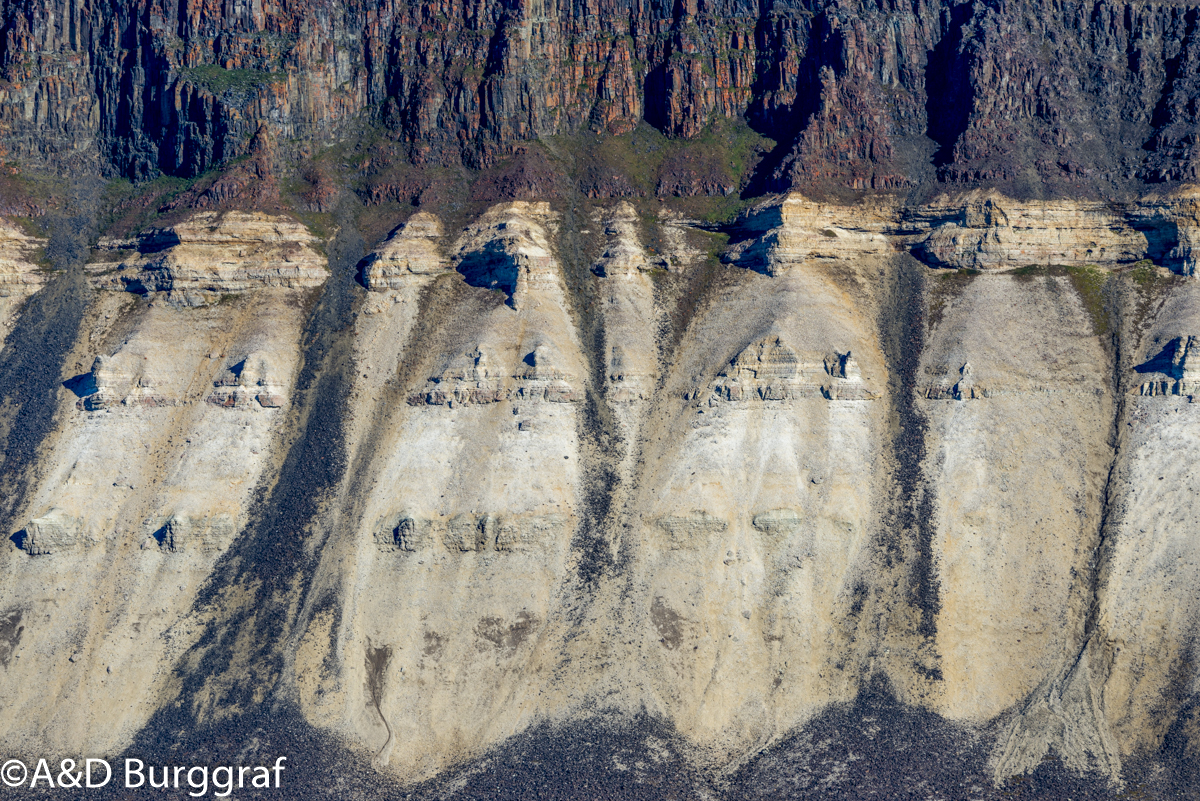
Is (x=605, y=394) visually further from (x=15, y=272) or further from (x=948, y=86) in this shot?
(x=15, y=272)

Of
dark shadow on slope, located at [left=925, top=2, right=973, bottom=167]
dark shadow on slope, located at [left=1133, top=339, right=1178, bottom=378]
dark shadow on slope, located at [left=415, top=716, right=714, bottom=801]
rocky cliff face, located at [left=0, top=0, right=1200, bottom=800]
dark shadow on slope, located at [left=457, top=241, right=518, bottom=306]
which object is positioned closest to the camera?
dark shadow on slope, located at [left=415, top=716, right=714, bottom=801]

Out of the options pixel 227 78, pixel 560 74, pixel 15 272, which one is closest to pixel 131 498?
pixel 15 272

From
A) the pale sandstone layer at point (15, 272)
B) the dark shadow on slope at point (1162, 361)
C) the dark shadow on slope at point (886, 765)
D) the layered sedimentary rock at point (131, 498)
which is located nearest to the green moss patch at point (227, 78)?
the layered sedimentary rock at point (131, 498)

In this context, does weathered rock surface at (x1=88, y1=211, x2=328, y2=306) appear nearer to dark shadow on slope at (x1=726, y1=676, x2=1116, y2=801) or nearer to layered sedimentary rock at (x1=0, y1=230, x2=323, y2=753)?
layered sedimentary rock at (x1=0, y1=230, x2=323, y2=753)

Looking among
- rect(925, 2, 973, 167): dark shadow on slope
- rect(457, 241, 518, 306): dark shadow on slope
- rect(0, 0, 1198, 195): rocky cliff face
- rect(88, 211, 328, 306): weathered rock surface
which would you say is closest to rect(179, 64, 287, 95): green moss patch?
rect(0, 0, 1198, 195): rocky cliff face

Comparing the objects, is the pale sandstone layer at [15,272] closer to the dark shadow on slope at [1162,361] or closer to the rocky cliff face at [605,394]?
the rocky cliff face at [605,394]

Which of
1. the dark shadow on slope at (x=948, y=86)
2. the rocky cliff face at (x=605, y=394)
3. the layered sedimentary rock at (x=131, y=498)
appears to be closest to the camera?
the rocky cliff face at (x=605, y=394)

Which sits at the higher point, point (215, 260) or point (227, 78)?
point (227, 78)

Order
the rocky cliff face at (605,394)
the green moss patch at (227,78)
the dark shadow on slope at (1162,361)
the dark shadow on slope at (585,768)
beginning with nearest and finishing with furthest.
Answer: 1. the dark shadow on slope at (585,768)
2. the rocky cliff face at (605,394)
3. the dark shadow on slope at (1162,361)
4. the green moss patch at (227,78)
